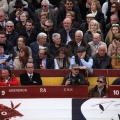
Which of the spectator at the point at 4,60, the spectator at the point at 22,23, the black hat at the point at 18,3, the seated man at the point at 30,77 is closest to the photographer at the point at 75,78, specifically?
the seated man at the point at 30,77

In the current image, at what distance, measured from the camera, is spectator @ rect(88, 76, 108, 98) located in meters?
20.5

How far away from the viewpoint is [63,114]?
20.5 m

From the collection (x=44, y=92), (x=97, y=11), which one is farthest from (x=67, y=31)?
(x=44, y=92)

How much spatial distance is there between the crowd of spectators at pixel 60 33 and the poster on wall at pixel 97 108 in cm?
96

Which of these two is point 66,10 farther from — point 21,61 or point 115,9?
point 21,61

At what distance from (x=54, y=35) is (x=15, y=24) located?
192 cm

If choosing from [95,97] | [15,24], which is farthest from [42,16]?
[95,97]

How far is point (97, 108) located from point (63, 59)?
171 cm

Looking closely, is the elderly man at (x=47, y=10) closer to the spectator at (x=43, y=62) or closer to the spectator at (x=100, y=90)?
the spectator at (x=43, y=62)

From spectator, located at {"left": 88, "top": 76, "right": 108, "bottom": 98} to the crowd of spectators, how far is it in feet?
2.22

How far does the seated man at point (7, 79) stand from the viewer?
68.1 feet

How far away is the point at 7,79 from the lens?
20891 mm

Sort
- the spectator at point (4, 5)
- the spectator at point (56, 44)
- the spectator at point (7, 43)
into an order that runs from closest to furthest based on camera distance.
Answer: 1. the spectator at point (7, 43)
2. the spectator at point (56, 44)
3. the spectator at point (4, 5)

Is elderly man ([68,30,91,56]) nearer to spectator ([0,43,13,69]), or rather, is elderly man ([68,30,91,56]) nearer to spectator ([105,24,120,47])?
spectator ([105,24,120,47])
